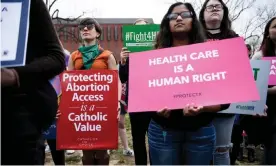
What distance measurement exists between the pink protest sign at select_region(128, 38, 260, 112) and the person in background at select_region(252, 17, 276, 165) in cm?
70

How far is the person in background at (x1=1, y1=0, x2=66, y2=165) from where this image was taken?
A: 1.31 meters

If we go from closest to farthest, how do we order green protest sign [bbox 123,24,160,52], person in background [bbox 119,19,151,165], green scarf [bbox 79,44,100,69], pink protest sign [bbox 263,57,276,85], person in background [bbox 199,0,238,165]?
person in background [bbox 199,0,238,165], pink protest sign [bbox 263,57,276,85], person in background [bbox 119,19,151,165], green scarf [bbox 79,44,100,69], green protest sign [bbox 123,24,160,52]

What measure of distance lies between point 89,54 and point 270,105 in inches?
69.6

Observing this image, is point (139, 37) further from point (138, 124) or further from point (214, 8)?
point (214, 8)

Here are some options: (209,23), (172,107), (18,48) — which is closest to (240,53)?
(172,107)

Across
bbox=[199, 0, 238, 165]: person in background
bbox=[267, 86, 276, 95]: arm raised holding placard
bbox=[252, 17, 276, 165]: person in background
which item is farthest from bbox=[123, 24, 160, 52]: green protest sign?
bbox=[267, 86, 276, 95]: arm raised holding placard

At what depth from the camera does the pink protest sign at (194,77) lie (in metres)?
1.92

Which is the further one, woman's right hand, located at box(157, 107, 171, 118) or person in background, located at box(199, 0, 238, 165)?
person in background, located at box(199, 0, 238, 165)

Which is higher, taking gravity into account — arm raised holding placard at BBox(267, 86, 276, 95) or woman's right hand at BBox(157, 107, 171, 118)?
arm raised holding placard at BBox(267, 86, 276, 95)

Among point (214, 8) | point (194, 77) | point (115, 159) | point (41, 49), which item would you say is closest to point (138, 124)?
point (214, 8)

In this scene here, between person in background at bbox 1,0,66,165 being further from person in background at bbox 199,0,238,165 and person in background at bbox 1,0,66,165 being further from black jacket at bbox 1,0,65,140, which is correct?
person in background at bbox 199,0,238,165

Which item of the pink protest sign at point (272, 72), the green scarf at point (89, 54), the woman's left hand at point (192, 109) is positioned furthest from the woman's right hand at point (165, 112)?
the green scarf at point (89, 54)

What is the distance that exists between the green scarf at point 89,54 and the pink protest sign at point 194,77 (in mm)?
1313

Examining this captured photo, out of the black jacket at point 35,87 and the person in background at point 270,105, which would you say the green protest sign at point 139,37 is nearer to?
the person in background at point 270,105
